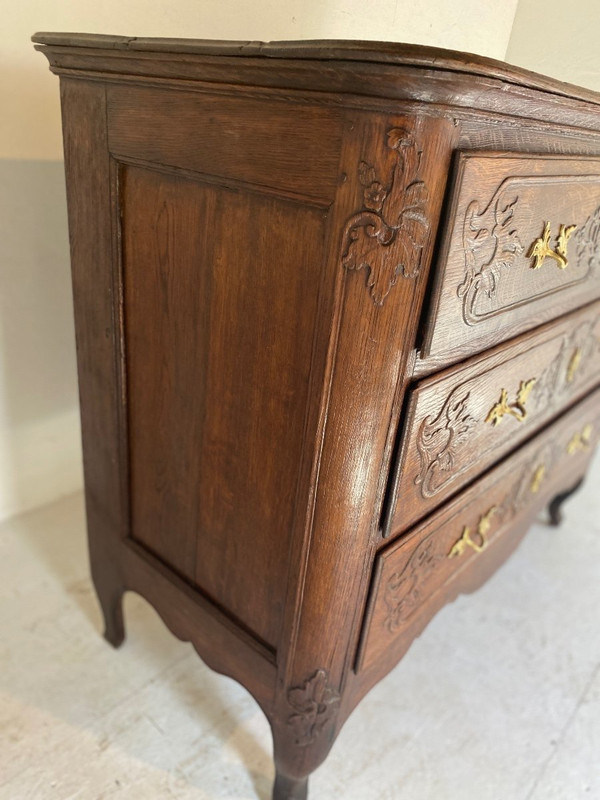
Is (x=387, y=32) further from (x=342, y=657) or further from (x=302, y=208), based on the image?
(x=342, y=657)

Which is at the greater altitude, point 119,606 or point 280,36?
point 280,36

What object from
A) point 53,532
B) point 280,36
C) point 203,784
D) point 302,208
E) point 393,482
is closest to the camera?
point 302,208

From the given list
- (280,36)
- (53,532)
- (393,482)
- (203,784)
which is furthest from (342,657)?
(280,36)

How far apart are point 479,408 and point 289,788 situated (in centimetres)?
62

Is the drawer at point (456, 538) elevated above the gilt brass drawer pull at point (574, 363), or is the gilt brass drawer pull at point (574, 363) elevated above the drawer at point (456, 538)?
the gilt brass drawer pull at point (574, 363)

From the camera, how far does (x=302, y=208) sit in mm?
617

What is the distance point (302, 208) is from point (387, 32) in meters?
0.77

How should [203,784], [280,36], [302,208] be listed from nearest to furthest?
[302,208]
[203,784]
[280,36]

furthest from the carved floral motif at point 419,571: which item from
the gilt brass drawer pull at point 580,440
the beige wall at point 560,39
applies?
the beige wall at point 560,39

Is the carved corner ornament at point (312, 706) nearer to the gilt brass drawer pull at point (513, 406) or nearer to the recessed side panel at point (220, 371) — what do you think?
the recessed side panel at point (220, 371)

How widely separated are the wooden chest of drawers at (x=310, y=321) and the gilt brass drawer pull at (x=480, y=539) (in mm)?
11

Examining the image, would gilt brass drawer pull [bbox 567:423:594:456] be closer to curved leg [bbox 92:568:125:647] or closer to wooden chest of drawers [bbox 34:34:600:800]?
wooden chest of drawers [bbox 34:34:600:800]

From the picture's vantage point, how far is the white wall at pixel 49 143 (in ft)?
3.52

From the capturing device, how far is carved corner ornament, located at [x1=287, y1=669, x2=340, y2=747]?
0.81 meters
